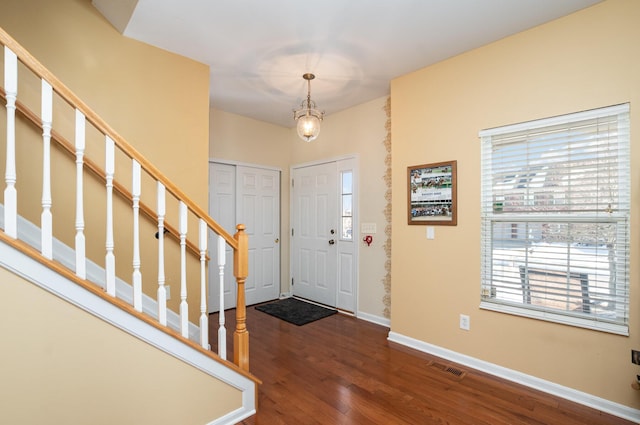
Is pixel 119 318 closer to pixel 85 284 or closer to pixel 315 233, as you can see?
pixel 85 284

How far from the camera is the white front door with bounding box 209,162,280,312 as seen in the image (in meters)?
3.97

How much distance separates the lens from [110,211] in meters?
1.45

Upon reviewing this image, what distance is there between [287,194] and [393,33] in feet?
9.42

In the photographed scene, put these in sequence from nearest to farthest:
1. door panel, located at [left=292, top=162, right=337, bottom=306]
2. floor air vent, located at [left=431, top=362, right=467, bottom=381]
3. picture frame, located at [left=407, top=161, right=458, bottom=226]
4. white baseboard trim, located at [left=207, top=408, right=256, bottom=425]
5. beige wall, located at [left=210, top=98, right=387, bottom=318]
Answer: white baseboard trim, located at [left=207, top=408, right=256, bottom=425] < floor air vent, located at [left=431, top=362, right=467, bottom=381] < picture frame, located at [left=407, top=161, right=458, bottom=226] < beige wall, located at [left=210, top=98, right=387, bottom=318] < door panel, located at [left=292, top=162, right=337, bottom=306]

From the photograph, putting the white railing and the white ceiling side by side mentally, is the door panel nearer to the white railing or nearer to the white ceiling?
the white ceiling

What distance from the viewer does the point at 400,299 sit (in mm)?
3037

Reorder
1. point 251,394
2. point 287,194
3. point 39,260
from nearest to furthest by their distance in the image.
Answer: point 39,260
point 251,394
point 287,194

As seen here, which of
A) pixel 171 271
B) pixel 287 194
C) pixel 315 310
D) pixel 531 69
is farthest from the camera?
pixel 287 194

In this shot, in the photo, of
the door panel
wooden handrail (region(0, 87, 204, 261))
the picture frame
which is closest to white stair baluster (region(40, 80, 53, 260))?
wooden handrail (region(0, 87, 204, 261))

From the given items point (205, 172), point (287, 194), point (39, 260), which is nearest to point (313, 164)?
point (287, 194)

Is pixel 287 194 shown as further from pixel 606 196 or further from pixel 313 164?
pixel 606 196

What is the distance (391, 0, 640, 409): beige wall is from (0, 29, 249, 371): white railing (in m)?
1.77

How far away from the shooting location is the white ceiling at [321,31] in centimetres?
205

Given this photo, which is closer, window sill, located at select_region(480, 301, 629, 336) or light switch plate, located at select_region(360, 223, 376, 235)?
window sill, located at select_region(480, 301, 629, 336)
